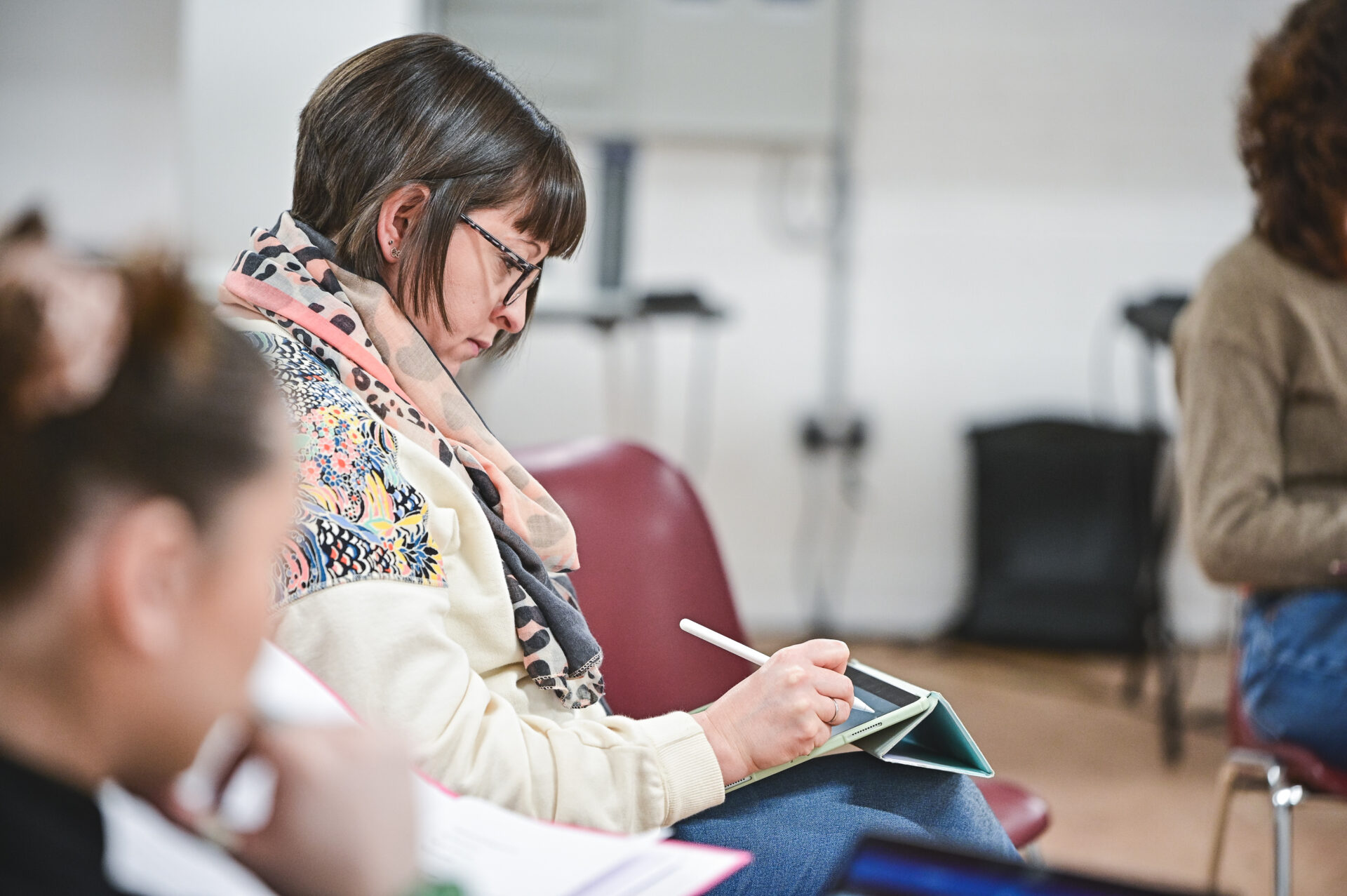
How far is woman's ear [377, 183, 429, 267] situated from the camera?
40.2 inches

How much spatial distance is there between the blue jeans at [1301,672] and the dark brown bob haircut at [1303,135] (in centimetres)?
44

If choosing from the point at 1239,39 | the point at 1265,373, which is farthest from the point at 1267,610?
the point at 1239,39

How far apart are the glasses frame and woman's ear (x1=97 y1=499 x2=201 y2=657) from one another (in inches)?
25.2

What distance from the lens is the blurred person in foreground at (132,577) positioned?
0.42m

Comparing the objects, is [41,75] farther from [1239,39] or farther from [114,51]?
[1239,39]

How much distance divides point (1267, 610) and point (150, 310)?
1434mm

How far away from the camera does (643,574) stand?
1370mm

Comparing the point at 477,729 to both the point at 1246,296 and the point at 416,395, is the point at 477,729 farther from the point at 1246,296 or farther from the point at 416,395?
the point at 1246,296

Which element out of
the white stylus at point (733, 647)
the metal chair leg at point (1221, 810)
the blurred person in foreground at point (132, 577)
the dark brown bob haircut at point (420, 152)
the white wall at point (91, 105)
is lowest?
the metal chair leg at point (1221, 810)

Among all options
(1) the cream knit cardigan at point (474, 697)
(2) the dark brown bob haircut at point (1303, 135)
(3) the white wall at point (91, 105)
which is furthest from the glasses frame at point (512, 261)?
(3) the white wall at point (91, 105)

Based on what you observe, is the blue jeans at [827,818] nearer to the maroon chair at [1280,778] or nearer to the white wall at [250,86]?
the maroon chair at [1280,778]

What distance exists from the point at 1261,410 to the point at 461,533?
42.0 inches

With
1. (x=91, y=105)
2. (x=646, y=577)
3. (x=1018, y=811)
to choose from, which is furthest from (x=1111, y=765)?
(x=91, y=105)

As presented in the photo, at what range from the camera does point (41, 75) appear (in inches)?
125
